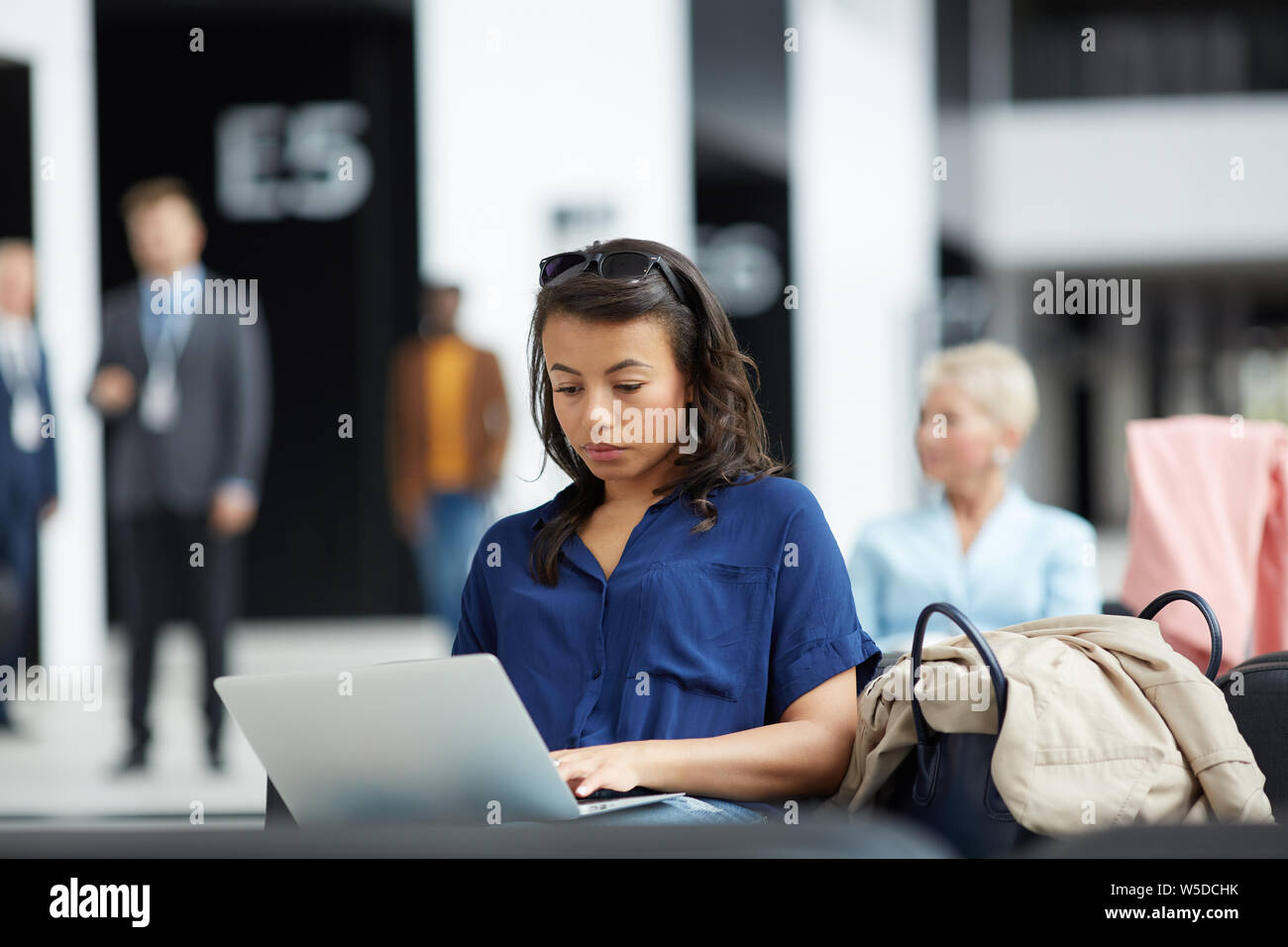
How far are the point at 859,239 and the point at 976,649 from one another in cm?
770

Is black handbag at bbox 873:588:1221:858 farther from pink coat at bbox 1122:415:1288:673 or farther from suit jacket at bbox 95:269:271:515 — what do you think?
suit jacket at bbox 95:269:271:515

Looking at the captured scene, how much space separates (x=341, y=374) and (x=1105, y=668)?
7159 mm

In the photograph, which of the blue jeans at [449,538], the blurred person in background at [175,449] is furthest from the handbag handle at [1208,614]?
the blue jeans at [449,538]

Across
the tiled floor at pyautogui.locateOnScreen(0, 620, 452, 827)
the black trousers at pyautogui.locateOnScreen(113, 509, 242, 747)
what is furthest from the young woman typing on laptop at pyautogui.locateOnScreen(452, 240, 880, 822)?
the black trousers at pyautogui.locateOnScreen(113, 509, 242, 747)

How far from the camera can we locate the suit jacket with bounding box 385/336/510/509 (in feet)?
20.6

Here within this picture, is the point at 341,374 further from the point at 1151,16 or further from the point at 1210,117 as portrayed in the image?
the point at 1151,16

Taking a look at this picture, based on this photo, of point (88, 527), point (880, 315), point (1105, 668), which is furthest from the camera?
point (880, 315)

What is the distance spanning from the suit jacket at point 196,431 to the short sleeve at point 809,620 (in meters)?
3.72

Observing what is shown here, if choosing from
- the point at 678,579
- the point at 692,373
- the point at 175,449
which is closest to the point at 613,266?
the point at 692,373

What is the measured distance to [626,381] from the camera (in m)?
1.66

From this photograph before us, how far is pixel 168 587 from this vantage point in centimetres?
497

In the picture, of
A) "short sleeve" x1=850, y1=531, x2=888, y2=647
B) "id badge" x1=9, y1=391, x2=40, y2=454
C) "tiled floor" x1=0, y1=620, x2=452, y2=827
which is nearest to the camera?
"short sleeve" x1=850, y1=531, x2=888, y2=647

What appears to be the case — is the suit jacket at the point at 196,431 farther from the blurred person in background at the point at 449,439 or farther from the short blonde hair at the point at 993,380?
the short blonde hair at the point at 993,380
